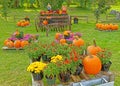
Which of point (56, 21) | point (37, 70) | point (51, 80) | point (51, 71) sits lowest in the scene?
point (56, 21)

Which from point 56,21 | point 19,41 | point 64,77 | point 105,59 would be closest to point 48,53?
point 64,77

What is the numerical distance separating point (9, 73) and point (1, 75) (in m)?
0.26

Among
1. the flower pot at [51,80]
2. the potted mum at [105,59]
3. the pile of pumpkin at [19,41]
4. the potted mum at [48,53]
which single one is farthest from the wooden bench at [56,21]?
the flower pot at [51,80]

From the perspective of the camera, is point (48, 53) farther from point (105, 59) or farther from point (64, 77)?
point (105, 59)

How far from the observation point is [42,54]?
702 cm

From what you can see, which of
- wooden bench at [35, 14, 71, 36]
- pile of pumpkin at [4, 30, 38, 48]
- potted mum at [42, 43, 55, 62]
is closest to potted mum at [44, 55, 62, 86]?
potted mum at [42, 43, 55, 62]

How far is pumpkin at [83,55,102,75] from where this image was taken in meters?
6.00

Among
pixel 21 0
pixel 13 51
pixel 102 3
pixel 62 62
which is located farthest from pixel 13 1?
pixel 62 62

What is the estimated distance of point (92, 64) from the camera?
6.00 m

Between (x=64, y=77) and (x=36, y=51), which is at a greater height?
(x=36, y=51)

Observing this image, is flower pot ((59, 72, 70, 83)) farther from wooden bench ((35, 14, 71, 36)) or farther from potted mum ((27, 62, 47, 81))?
wooden bench ((35, 14, 71, 36))

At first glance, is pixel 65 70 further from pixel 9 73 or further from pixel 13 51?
pixel 13 51

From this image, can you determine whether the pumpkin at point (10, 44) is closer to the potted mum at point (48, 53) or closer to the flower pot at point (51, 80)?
the potted mum at point (48, 53)

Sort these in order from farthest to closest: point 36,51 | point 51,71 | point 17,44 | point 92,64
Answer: point 17,44, point 36,51, point 92,64, point 51,71
